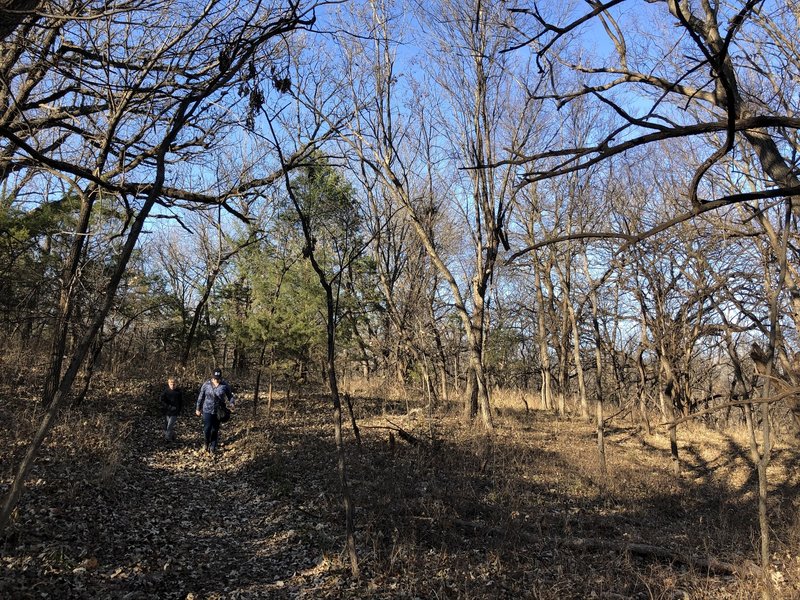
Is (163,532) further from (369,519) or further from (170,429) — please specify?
(170,429)

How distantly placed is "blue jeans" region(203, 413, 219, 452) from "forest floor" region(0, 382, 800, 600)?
0.25 metres

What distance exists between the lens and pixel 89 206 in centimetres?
885

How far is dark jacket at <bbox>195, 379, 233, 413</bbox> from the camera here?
995 centimetres

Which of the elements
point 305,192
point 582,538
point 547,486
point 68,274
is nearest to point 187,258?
point 305,192

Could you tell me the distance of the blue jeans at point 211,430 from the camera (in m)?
10.1

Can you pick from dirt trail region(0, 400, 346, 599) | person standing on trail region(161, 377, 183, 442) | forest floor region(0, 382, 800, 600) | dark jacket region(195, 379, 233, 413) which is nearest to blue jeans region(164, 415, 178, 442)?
person standing on trail region(161, 377, 183, 442)

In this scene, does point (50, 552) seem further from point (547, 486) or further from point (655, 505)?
point (655, 505)

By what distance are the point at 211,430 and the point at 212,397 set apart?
2.15 feet

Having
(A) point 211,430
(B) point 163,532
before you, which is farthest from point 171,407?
(B) point 163,532

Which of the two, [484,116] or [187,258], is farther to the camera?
[187,258]

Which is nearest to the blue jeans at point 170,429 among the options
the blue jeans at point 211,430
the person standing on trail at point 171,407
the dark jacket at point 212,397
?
the person standing on trail at point 171,407

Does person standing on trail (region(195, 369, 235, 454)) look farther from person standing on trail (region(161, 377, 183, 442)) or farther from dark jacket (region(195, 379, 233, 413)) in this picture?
person standing on trail (region(161, 377, 183, 442))

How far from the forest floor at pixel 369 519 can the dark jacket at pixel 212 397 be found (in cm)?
93

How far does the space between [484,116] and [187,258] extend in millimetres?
17762
